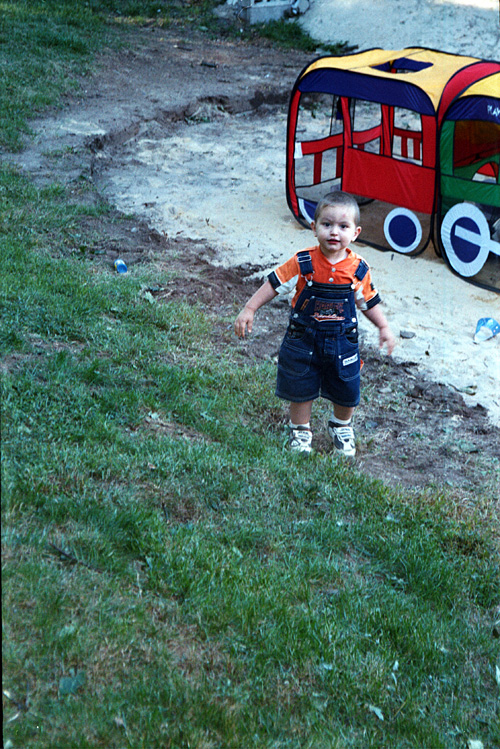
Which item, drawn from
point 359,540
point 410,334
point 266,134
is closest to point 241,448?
point 359,540

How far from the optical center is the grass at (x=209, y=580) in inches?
95.4

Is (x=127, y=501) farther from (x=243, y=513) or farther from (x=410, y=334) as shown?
(x=410, y=334)

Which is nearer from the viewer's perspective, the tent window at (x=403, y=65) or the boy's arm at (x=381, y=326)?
the boy's arm at (x=381, y=326)

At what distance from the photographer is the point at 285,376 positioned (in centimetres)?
420

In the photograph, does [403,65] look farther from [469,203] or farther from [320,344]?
[320,344]

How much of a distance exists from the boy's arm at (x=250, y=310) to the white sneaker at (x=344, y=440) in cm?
89

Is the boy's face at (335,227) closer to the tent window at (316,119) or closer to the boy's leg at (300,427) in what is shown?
the boy's leg at (300,427)

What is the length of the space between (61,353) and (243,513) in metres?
1.62

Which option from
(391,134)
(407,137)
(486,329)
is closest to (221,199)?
(391,134)

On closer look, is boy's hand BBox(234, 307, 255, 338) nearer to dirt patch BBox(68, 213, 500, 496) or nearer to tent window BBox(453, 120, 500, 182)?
dirt patch BBox(68, 213, 500, 496)

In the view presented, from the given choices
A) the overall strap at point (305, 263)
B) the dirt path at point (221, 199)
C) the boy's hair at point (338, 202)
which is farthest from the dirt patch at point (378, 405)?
the boy's hair at point (338, 202)

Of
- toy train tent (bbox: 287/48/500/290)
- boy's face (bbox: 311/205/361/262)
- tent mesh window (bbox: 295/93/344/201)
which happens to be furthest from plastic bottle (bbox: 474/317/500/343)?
tent mesh window (bbox: 295/93/344/201)

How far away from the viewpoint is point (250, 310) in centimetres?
399

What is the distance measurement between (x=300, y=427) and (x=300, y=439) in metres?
0.08
